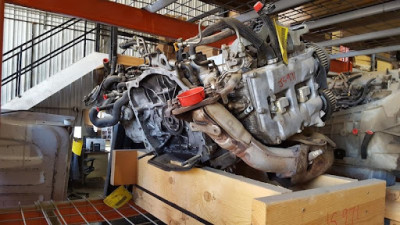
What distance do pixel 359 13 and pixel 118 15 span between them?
201 cm

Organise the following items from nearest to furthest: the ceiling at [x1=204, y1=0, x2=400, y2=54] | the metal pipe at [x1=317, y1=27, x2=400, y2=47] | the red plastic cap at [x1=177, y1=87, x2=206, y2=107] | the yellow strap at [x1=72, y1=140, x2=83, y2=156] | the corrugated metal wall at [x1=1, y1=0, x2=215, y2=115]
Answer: the red plastic cap at [x1=177, y1=87, x2=206, y2=107]
the ceiling at [x1=204, y1=0, x2=400, y2=54]
the metal pipe at [x1=317, y1=27, x2=400, y2=47]
the yellow strap at [x1=72, y1=140, x2=83, y2=156]
the corrugated metal wall at [x1=1, y1=0, x2=215, y2=115]

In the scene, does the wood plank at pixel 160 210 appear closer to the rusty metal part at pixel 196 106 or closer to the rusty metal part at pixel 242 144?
the rusty metal part at pixel 242 144

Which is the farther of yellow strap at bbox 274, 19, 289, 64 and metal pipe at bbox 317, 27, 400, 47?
metal pipe at bbox 317, 27, 400, 47

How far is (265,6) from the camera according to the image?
121 centimetres

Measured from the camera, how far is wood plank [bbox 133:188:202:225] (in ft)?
4.40

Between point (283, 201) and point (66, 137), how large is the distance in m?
1.52

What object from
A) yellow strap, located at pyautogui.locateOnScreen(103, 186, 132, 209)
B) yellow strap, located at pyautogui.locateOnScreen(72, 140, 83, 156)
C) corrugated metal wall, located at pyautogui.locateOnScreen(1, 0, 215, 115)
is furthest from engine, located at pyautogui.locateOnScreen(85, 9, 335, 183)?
corrugated metal wall, located at pyautogui.locateOnScreen(1, 0, 215, 115)

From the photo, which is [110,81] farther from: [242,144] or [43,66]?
[43,66]

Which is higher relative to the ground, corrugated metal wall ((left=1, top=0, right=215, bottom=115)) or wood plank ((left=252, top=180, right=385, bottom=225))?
corrugated metal wall ((left=1, top=0, right=215, bottom=115))

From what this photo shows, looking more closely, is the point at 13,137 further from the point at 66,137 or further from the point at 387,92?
the point at 387,92

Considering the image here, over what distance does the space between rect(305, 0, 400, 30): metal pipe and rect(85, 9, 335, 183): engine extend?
1.53 metres

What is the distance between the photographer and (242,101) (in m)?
1.19

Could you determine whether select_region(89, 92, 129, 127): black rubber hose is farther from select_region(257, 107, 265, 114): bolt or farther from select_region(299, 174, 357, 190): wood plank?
select_region(299, 174, 357, 190): wood plank

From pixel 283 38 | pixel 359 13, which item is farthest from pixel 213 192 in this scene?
pixel 359 13
